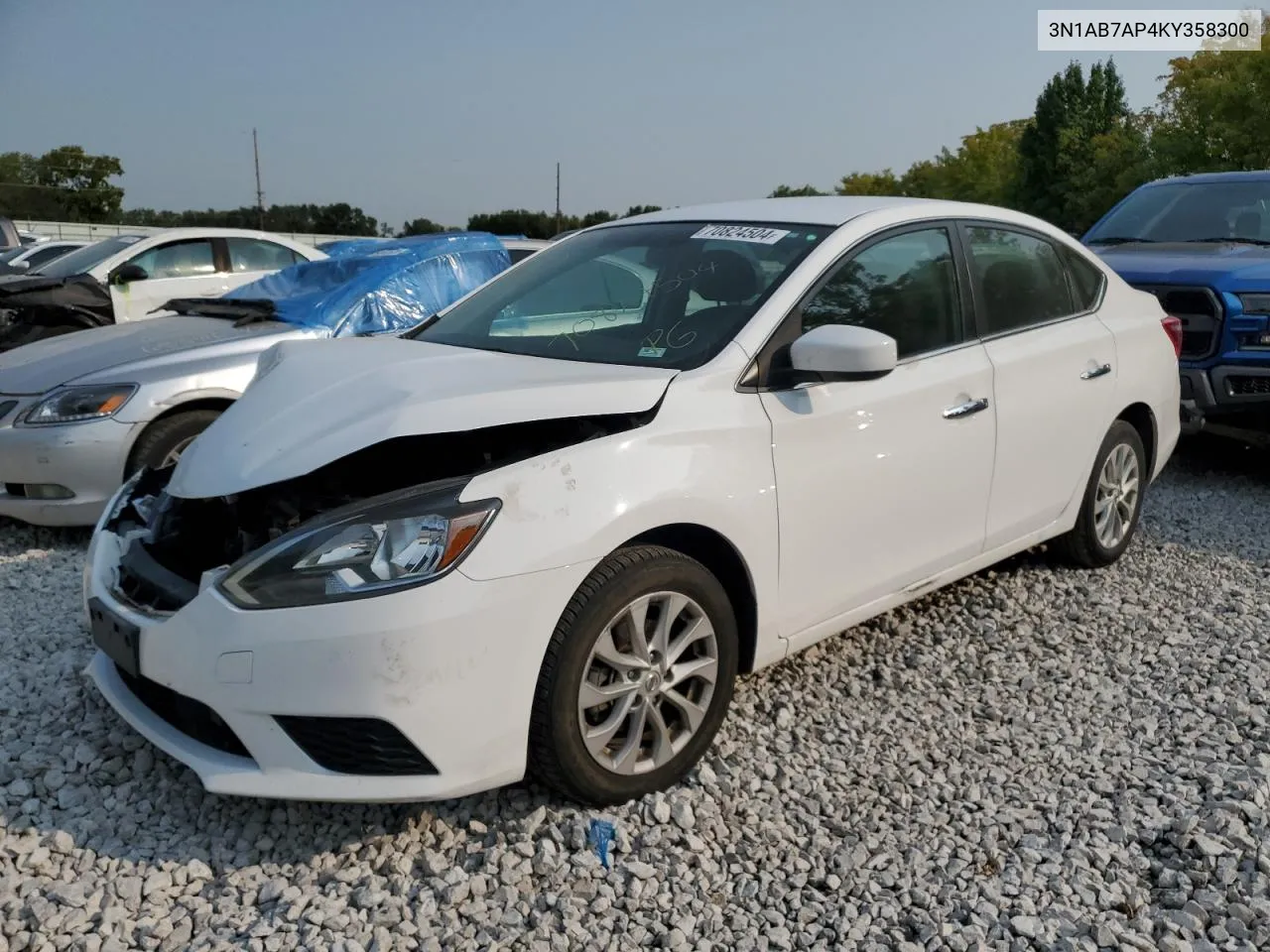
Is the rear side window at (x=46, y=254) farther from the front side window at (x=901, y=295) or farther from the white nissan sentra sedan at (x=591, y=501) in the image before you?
the front side window at (x=901, y=295)

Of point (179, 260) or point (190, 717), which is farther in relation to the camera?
point (179, 260)

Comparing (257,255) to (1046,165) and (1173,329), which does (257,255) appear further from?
(1046,165)

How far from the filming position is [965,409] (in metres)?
3.63

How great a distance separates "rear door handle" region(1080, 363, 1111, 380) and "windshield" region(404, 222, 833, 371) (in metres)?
Answer: 1.48

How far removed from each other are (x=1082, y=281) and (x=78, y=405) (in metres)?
4.63

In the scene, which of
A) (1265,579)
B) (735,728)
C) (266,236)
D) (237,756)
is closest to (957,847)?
(735,728)

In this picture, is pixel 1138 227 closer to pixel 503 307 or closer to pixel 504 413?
pixel 503 307

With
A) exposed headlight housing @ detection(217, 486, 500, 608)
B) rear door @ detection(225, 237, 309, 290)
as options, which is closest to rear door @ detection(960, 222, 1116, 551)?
exposed headlight housing @ detection(217, 486, 500, 608)

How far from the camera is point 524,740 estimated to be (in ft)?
8.45

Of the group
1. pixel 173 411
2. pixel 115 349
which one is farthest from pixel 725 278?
pixel 115 349

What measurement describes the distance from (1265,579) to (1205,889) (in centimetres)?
273

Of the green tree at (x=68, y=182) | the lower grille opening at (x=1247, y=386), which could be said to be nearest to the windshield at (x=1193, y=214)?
the lower grille opening at (x=1247, y=386)

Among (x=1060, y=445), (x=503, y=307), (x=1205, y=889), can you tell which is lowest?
(x=1205, y=889)

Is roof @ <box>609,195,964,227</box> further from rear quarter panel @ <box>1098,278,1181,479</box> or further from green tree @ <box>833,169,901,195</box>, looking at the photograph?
green tree @ <box>833,169,901,195</box>
